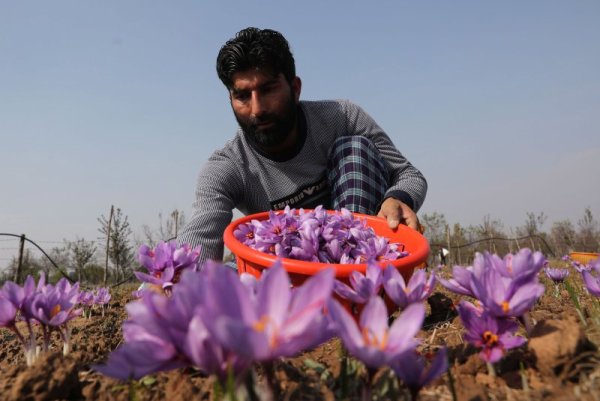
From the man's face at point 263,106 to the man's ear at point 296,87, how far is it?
0.15 meters

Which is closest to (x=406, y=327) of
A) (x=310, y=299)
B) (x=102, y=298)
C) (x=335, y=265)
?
(x=310, y=299)

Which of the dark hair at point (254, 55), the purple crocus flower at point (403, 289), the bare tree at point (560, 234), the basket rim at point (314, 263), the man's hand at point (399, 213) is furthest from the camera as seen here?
the bare tree at point (560, 234)

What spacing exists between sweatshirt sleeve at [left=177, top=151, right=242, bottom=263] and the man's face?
329mm

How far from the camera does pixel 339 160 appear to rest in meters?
2.84

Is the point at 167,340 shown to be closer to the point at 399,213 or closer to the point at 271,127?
Result: the point at 399,213

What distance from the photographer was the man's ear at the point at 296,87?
3.18 m

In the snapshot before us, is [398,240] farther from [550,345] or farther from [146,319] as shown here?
[146,319]

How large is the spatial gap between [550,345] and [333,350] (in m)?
0.71

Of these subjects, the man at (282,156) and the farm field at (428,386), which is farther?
the man at (282,156)

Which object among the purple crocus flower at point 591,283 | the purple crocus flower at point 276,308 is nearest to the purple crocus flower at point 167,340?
the purple crocus flower at point 276,308

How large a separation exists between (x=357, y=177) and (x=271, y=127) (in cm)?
74

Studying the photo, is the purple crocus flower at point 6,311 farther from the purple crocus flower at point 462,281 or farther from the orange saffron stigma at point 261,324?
the purple crocus flower at point 462,281

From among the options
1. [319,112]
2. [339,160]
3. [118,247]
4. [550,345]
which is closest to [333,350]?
[550,345]

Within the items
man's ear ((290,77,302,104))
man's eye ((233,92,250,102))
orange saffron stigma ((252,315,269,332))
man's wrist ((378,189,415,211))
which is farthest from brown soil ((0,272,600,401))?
man's ear ((290,77,302,104))
